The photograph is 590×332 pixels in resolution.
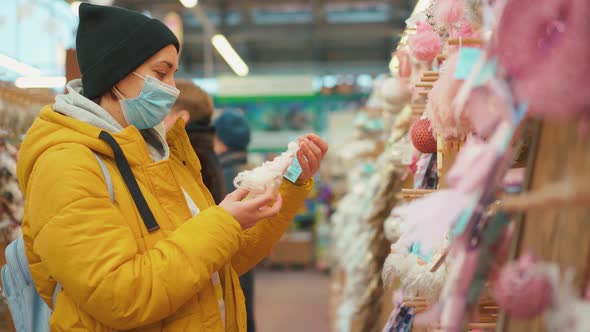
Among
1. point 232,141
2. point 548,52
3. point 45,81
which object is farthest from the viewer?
point 45,81

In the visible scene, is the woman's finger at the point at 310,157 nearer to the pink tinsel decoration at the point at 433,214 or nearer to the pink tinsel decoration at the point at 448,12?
the pink tinsel decoration at the point at 448,12

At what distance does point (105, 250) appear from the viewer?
1469 millimetres

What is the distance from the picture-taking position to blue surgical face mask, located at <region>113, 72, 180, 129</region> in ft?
5.69

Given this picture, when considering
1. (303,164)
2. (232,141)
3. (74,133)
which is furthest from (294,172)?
(232,141)

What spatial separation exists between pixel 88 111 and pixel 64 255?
16.7 inches

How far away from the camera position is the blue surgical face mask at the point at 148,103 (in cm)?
174

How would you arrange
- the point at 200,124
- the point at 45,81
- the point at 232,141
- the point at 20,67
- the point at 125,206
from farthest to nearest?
the point at 45,81 < the point at 20,67 < the point at 232,141 < the point at 200,124 < the point at 125,206

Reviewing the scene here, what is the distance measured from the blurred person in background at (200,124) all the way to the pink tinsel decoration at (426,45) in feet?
3.25

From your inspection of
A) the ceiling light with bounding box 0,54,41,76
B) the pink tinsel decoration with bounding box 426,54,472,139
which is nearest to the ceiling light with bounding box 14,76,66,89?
the ceiling light with bounding box 0,54,41,76

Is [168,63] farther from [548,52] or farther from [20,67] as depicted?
[20,67]

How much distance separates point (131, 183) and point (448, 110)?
0.78 metres

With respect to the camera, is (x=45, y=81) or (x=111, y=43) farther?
(x=45, y=81)

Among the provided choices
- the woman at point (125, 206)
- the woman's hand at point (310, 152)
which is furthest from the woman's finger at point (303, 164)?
the woman at point (125, 206)

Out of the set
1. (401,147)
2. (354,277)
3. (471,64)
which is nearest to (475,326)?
(471,64)
